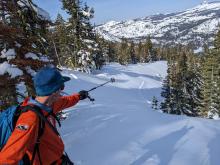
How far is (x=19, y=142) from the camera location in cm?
354

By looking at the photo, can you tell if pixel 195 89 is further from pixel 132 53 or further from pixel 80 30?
pixel 132 53

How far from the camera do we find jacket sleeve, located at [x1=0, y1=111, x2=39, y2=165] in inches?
138

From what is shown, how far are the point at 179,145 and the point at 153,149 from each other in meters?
0.98

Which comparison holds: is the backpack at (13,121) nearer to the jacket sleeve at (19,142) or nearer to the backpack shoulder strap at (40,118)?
the backpack shoulder strap at (40,118)

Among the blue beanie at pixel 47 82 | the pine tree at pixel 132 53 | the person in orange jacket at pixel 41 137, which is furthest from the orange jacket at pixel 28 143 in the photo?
the pine tree at pixel 132 53

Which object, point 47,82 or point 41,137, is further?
point 47,82

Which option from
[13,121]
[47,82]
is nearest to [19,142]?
[13,121]

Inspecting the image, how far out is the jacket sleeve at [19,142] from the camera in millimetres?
3508

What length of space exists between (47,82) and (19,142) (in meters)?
0.80

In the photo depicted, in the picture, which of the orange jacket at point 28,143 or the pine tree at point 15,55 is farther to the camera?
the pine tree at point 15,55

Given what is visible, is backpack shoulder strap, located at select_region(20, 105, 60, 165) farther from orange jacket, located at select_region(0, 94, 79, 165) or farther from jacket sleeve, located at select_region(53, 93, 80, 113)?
jacket sleeve, located at select_region(53, 93, 80, 113)

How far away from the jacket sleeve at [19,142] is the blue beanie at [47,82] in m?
0.46

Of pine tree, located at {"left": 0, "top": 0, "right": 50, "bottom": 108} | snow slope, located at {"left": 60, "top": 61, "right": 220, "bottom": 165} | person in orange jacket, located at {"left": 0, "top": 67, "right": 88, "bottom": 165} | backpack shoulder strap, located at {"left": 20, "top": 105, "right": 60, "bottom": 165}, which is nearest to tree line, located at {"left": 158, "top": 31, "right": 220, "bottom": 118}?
snow slope, located at {"left": 60, "top": 61, "right": 220, "bottom": 165}

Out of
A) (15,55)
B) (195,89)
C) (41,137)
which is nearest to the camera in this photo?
(41,137)
